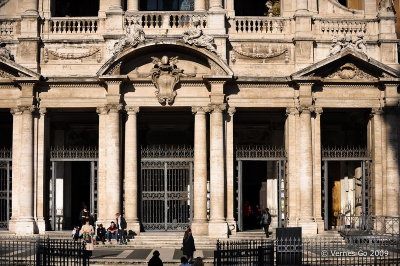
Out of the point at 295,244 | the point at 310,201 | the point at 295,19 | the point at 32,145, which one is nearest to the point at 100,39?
the point at 32,145

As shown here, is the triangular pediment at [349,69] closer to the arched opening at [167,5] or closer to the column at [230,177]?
the column at [230,177]

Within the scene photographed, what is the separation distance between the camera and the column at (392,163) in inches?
1255

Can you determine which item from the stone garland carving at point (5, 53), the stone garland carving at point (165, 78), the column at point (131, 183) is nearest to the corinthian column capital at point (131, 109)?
the column at point (131, 183)

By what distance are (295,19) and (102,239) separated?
1153 centimetres

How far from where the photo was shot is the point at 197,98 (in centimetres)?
3216

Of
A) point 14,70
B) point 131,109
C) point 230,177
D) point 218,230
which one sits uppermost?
point 14,70

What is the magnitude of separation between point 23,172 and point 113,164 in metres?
3.56

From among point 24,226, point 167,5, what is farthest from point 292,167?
point 24,226

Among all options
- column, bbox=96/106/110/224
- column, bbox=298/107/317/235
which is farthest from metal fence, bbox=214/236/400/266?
column, bbox=96/106/110/224

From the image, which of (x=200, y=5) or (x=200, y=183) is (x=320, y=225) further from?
(x=200, y=5)

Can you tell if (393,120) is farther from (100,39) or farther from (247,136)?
(100,39)

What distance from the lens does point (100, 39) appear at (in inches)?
1266

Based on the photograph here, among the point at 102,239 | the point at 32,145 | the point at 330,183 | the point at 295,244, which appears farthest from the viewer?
the point at 330,183

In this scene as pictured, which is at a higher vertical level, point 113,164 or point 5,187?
point 113,164
